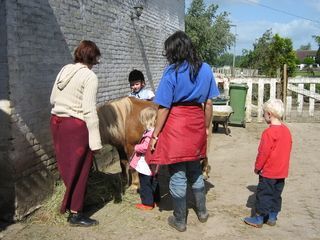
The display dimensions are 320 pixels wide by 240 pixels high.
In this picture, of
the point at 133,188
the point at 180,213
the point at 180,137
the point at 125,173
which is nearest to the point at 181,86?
the point at 180,137

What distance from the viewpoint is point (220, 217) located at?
5035 millimetres

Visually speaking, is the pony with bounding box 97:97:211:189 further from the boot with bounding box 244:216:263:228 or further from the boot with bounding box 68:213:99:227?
the boot with bounding box 244:216:263:228

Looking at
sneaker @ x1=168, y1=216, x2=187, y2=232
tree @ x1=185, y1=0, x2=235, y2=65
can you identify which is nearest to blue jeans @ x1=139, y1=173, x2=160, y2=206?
sneaker @ x1=168, y1=216, x2=187, y2=232

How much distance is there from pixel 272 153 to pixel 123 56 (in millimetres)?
4949

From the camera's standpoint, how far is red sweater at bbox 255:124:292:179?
14.9 ft

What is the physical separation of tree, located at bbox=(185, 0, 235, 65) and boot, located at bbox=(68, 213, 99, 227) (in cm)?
3068

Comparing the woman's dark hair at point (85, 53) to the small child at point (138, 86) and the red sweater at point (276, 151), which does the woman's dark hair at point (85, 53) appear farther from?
the red sweater at point (276, 151)

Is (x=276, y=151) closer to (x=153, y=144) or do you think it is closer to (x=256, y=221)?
(x=256, y=221)

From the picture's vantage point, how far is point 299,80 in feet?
43.4

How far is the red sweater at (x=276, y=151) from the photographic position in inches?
179

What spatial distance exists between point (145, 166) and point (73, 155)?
1.02 metres

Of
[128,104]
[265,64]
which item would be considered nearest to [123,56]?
[128,104]

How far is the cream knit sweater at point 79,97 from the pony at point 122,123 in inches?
46.4

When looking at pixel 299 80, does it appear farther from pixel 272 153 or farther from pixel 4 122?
pixel 4 122
